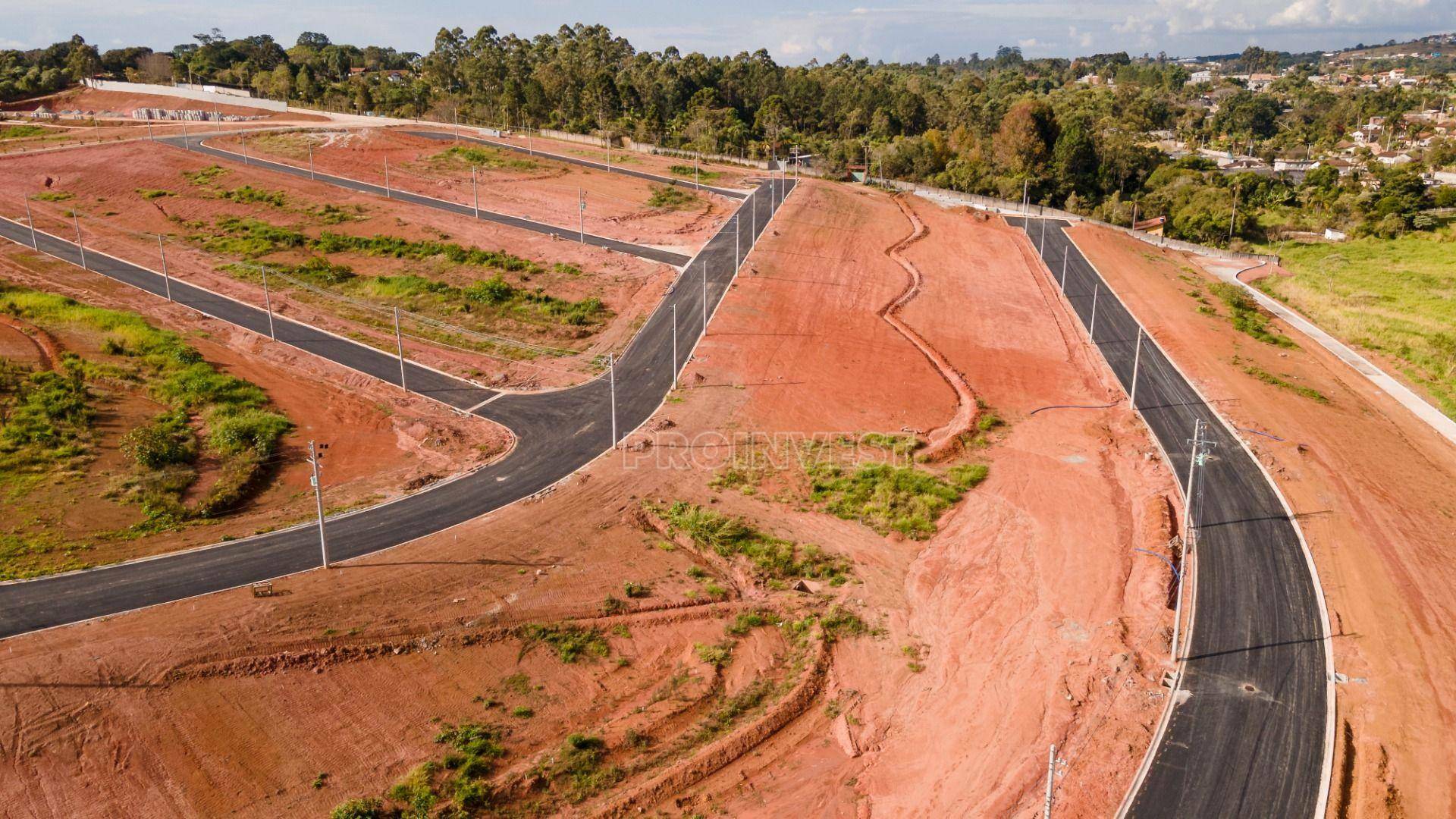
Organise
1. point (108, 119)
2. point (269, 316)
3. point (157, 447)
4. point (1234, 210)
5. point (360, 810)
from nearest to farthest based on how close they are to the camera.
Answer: point (360, 810) < point (157, 447) < point (269, 316) < point (1234, 210) < point (108, 119)

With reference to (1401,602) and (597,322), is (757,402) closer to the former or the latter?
(597,322)

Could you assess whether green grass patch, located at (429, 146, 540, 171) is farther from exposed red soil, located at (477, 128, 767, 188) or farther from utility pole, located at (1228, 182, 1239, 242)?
utility pole, located at (1228, 182, 1239, 242)

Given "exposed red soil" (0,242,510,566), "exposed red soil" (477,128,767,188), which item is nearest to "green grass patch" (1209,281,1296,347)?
"exposed red soil" (477,128,767,188)

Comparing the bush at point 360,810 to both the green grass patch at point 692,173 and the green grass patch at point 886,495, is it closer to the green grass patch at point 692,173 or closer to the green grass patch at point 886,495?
the green grass patch at point 886,495

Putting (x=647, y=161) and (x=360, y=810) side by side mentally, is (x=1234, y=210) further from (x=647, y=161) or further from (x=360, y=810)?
(x=360, y=810)

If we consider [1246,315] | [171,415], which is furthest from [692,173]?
[171,415]

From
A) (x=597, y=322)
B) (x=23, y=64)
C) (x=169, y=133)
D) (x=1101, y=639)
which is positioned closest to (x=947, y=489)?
(x=1101, y=639)
